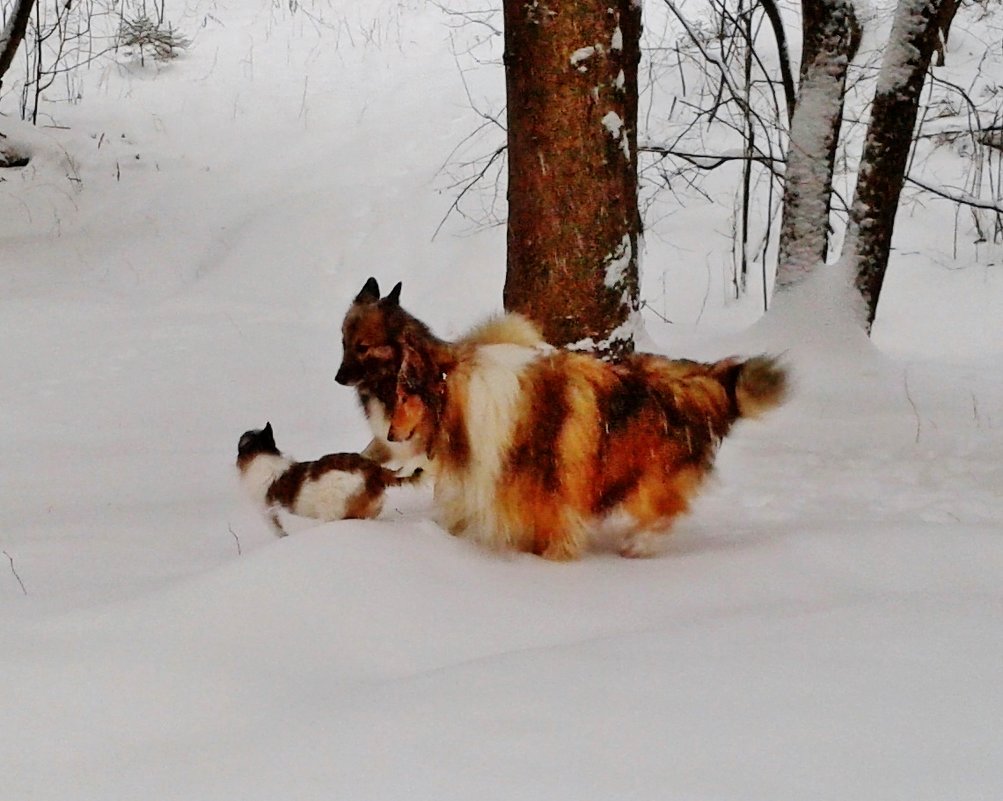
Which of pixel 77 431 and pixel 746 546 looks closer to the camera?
pixel 746 546

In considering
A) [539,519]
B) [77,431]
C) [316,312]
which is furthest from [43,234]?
[539,519]

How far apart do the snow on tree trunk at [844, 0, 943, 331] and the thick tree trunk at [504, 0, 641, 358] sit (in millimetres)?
2931

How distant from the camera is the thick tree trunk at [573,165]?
3.75 meters

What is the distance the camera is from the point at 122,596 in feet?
8.77

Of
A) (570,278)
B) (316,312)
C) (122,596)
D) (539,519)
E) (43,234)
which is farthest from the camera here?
(43,234)

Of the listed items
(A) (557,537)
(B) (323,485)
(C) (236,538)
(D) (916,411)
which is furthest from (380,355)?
(D) (916,411)

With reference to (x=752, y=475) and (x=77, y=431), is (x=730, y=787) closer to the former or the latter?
(x=752, y=475)

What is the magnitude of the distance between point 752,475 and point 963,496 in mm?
915

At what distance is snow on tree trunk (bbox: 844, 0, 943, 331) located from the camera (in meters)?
6.06

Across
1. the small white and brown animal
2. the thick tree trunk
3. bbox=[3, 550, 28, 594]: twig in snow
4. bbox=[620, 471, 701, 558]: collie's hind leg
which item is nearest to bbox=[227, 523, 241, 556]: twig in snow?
the small white and brown animal

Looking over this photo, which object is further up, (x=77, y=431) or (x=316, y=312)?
(x=316, y=312)

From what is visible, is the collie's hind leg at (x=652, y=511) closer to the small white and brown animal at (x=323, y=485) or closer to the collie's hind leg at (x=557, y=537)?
the collie's hind leg at (x=557, y=537)

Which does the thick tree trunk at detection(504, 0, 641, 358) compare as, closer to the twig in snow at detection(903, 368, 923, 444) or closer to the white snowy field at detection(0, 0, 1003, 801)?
the white snowy field at detection(0, 0, 1003, 801)

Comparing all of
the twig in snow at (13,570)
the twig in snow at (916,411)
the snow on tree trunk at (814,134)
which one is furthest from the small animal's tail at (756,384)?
the snow on tree trunk at (814,134)
